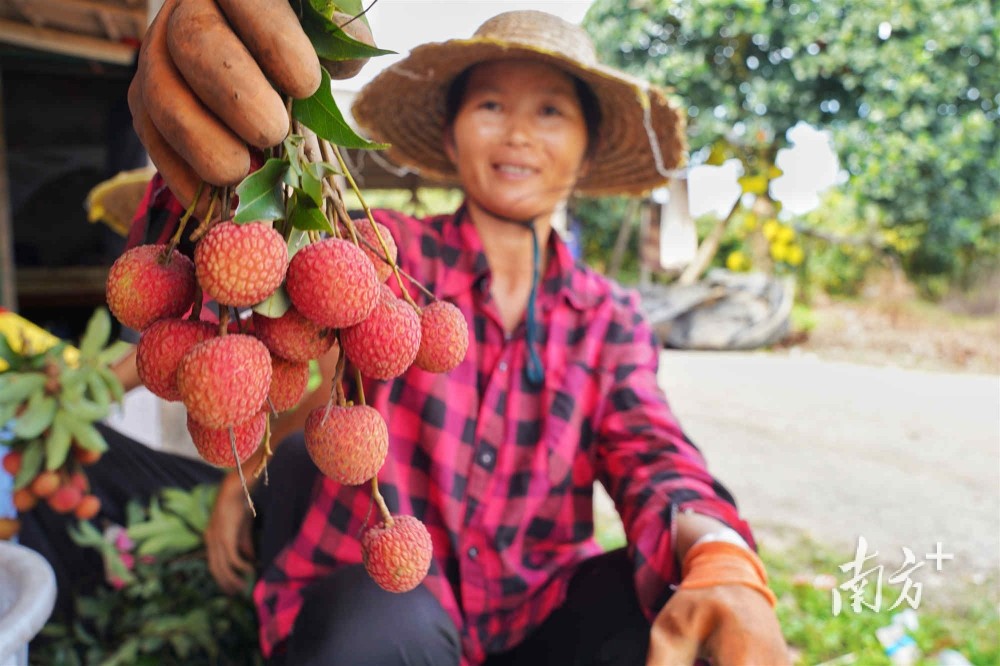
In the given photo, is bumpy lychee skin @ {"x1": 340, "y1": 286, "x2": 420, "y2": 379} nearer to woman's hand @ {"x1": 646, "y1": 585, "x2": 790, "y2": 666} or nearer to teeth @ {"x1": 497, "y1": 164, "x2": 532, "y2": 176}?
woman's hand @ {"x1": 646, "y1": 585, "x2": 790, "y2": 666}

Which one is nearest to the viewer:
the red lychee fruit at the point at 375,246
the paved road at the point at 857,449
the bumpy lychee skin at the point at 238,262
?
the bumpy lychee skin at the point at 238,262

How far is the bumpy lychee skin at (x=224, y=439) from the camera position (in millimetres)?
451

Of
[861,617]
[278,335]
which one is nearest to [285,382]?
[278,335]

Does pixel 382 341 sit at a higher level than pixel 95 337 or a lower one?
higher

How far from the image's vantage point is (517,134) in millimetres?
1058

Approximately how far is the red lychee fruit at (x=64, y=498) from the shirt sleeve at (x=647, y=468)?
0.86 meters

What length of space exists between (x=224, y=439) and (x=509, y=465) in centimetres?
65

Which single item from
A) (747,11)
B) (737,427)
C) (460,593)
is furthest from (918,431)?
(460,593)

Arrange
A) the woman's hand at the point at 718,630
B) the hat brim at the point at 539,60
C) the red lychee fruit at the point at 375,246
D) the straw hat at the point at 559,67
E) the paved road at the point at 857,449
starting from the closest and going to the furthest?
the red lychee fruit at the point at 375,246, the woman's hand at the point at 718,630, the straw hat at the point at 559,67, the hat brim at the point at 539,60, the paved road at the point at 857,449

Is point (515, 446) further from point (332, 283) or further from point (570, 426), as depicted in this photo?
point (332, 283)

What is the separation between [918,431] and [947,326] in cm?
292

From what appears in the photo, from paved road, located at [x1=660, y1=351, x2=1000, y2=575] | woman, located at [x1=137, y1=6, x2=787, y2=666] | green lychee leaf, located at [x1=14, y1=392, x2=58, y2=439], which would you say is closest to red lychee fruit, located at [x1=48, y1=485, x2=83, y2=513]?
green lychee leaf, located at [x1=14, y1=392, x2=58, y2=439]

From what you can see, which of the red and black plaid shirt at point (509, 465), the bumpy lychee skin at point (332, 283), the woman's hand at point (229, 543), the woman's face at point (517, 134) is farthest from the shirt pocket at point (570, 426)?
the bumpy lychee skin at point (332, 283)

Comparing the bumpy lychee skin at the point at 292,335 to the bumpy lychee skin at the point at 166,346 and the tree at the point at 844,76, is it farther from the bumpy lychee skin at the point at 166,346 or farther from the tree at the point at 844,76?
the tree at the point at 844,76
